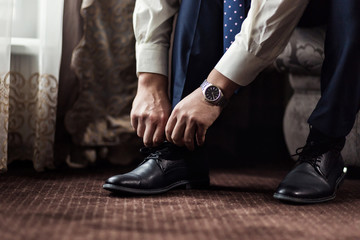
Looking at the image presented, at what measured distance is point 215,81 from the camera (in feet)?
2.88

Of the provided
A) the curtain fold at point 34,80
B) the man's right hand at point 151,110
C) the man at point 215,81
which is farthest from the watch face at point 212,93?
the curtain fold at point 34,80

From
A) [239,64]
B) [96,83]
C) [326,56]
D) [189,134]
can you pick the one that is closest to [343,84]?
[326,56]

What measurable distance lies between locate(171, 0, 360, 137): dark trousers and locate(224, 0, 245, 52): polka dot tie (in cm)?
3

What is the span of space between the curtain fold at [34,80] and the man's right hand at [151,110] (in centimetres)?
37

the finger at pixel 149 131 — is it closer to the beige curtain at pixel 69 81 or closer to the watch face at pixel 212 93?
the watch face at pixel 212 93

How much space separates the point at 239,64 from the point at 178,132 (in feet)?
0.54

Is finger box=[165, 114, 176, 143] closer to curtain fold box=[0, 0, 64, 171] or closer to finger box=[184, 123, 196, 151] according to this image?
finger box=[184, 123, 196, 151]

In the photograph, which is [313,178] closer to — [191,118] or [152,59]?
[191,118]

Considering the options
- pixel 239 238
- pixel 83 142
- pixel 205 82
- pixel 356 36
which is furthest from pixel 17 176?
pixel 356 36

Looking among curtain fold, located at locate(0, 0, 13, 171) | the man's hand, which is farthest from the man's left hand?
curtain fold, located at locate(0, 0, 13, 171)

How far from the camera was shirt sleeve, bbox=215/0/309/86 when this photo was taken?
839 millimetres

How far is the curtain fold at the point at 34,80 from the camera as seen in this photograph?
1.23 meters

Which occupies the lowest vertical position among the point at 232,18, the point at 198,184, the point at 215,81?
the point at 198,184

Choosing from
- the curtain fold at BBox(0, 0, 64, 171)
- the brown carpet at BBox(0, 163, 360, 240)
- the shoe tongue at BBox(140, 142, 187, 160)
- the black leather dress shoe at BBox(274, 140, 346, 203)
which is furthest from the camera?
the curtain fold at BBox(0, 0, 64, 171)
